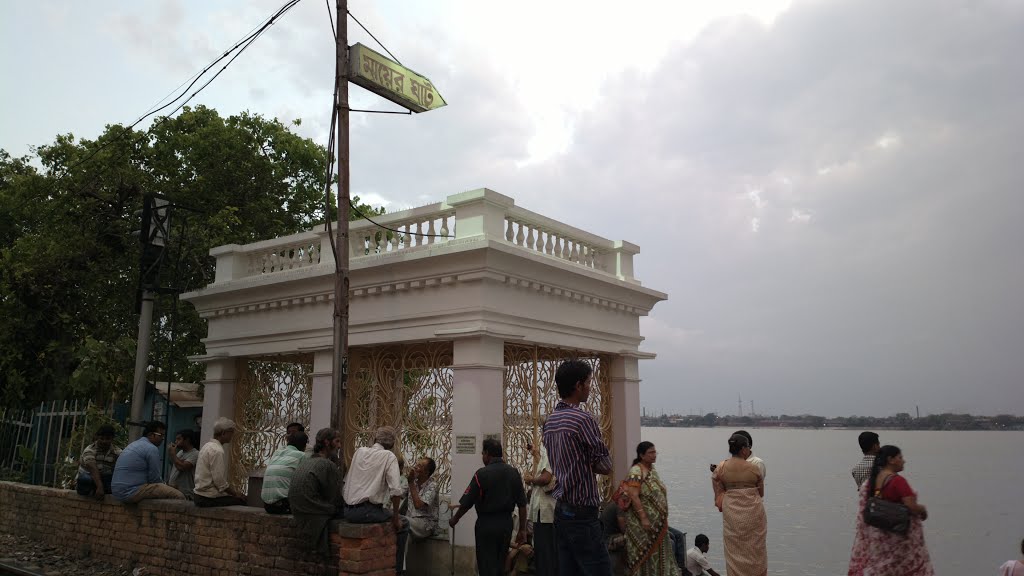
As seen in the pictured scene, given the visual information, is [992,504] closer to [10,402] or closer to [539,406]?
[539,406]

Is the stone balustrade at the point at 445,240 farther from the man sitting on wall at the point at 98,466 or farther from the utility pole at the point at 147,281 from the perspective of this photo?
the man sitting on wall at the point at 98,466

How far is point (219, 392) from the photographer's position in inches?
463

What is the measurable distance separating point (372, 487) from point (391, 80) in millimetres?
4479

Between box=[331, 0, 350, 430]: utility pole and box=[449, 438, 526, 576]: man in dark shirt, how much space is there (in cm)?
164

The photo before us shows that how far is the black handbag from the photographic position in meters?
5.32

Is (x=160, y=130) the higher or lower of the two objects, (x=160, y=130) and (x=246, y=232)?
the higher

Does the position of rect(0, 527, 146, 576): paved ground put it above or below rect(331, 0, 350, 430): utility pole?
below

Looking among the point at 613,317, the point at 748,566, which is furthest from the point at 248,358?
the point at 748,566

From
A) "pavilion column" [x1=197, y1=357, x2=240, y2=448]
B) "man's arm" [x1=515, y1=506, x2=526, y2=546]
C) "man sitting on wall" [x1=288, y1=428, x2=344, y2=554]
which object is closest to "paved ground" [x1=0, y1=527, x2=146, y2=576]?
"pavilion column" [x1=197, y1=357, x2=240, y2=448]

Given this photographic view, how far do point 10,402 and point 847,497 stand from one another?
162 ft

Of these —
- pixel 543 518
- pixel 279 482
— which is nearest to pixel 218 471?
pixel 279 482

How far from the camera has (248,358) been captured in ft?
38.8

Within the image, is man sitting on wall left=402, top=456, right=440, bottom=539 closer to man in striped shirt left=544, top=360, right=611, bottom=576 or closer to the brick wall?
the brick wall

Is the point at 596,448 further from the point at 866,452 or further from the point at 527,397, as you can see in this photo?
the point at 527,397
